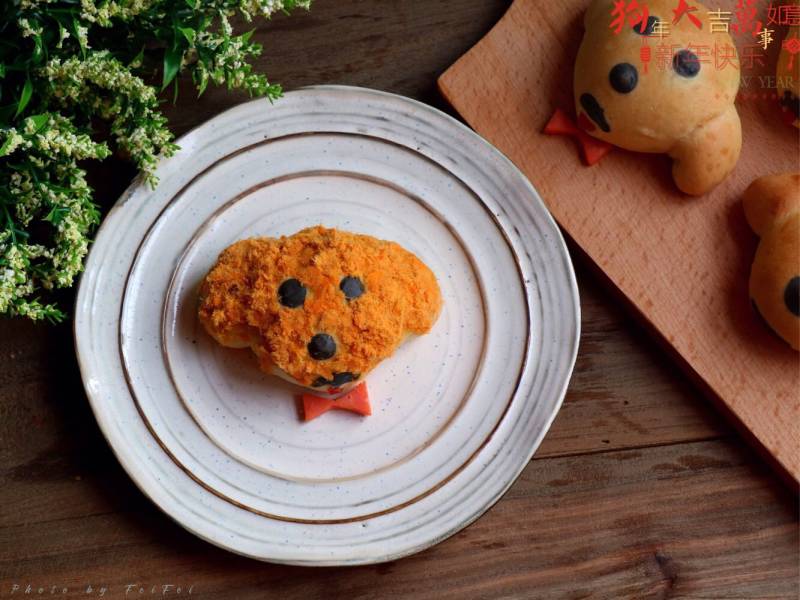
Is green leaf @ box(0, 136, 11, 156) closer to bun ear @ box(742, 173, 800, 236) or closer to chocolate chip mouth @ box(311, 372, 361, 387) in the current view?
chocolate chip mouth @ box(311, 372, 361, 387)

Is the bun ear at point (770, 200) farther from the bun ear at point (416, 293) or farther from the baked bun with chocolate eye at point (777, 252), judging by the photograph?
the bun ear at point (416, 293)

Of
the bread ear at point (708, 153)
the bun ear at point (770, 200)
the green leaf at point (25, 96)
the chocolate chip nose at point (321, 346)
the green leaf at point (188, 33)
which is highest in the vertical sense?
the green leaf at point (188, 33)

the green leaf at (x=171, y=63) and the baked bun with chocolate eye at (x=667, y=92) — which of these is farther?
the baked bun with chocolate eye at (x=667, y=92)

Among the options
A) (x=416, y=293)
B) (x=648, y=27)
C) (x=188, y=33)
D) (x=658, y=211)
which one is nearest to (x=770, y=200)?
(x=658, y=211)

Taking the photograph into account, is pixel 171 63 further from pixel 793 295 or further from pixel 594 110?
pixel 793 295

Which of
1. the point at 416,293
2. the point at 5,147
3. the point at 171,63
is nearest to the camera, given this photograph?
the point at 5,147

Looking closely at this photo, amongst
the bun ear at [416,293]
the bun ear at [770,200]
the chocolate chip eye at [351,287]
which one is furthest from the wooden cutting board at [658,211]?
the chocolate chip eye at [351,287]
